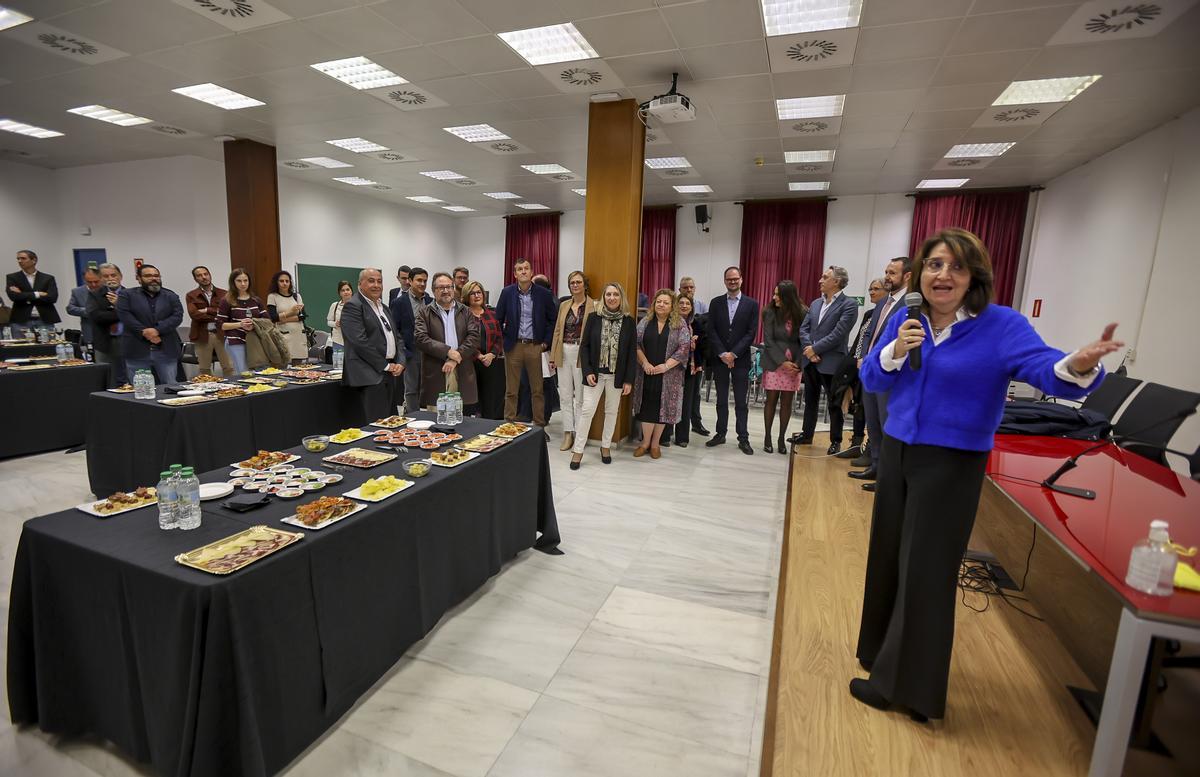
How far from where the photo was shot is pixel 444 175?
895 centimetres

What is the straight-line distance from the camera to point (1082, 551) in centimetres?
155

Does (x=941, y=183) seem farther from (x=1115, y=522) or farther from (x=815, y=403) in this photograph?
(x=1115, y=522)

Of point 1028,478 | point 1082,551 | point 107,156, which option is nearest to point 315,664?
point 1082,551

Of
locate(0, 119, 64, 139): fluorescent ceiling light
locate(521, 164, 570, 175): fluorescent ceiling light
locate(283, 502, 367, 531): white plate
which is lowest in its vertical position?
locate(283, 502, 367, 531): white plate

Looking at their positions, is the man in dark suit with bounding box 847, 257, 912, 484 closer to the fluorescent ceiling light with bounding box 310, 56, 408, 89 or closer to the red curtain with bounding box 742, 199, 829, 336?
the fluorescent ceiling light with bounding box 310, 56, 408, 89

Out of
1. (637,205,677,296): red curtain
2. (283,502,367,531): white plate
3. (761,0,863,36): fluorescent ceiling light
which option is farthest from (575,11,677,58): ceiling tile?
(637,205,677,296): red curtain

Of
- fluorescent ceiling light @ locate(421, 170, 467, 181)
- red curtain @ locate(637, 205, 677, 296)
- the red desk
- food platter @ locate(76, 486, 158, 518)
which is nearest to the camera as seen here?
the red desk

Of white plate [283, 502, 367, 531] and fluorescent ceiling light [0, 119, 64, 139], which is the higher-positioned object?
fluorescent ceiling light [0, 119, 64, 139]

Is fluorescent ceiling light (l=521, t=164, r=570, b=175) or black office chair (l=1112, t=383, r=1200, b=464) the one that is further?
fluorescent ceiling light (l=521, t=164, r=570, b=175)

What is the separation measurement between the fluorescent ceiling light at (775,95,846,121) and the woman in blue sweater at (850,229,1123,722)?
444 centimetres

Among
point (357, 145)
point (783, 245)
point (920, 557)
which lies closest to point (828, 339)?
point (920, 557)

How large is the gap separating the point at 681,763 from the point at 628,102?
5.31 metres

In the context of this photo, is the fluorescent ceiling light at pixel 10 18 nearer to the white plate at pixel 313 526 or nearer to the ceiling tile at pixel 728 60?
the ceiling tile at pixel 728 60

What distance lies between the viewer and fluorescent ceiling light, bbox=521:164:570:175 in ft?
26.7
